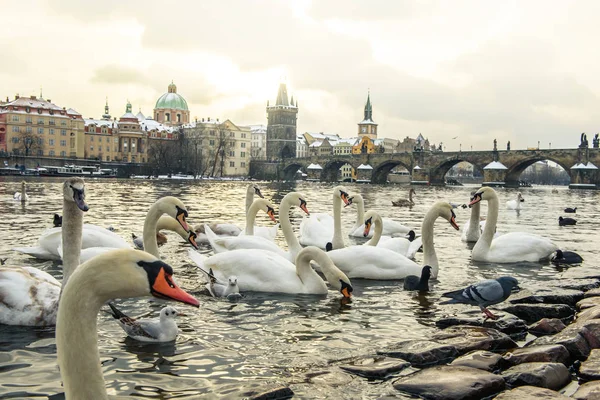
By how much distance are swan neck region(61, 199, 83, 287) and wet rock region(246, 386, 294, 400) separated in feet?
7.06

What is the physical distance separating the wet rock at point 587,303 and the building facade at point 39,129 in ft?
303

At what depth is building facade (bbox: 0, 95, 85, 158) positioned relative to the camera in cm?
9056

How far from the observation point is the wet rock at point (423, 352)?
14.3ft

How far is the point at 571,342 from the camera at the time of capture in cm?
450

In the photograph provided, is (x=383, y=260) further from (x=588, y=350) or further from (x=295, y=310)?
(x=588, y=350)

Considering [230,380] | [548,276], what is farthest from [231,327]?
[548,276]

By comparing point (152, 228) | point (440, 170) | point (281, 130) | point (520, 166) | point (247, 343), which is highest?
point (281, 130)

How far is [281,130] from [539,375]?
427 ft

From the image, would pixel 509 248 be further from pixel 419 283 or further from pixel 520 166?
pixel 520 166

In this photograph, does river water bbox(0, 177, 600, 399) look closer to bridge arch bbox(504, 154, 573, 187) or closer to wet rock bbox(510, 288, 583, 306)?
wet rock bbox(510, 288, 583, 306)

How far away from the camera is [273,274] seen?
6.45 m

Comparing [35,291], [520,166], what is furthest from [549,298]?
[520,166]

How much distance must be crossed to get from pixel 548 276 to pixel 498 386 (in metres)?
4.83

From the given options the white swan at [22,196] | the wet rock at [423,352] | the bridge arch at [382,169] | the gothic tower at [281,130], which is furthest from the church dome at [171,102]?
the wet rock at [423,352]
